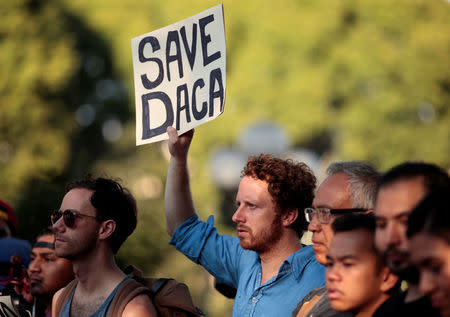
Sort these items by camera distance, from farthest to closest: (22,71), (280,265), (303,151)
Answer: (303,151) → (22,71) → (280,265)

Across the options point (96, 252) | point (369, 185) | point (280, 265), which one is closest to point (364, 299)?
point (369, 185)

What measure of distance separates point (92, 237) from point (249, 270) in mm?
883

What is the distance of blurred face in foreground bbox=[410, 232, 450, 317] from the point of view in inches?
106

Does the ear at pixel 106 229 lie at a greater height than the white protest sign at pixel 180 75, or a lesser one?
lesser

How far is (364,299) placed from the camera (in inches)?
130

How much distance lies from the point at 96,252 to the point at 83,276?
0.15 metres

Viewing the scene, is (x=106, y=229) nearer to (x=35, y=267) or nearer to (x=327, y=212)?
(x=35, y=267)

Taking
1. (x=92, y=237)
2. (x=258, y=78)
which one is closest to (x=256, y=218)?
(x=92, y=237)

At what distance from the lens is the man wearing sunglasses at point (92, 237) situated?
4586mm

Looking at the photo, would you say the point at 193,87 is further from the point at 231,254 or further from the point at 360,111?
the point at 360,111

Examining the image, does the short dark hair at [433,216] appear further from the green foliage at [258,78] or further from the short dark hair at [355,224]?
the green foliage at [258,78]

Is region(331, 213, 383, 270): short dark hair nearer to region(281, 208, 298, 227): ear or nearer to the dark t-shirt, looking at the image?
the dark t-shirt

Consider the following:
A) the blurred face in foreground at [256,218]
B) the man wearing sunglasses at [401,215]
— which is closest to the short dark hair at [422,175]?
the man wearing sunglasses at [401,215]

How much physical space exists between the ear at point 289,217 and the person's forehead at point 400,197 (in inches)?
63.8
